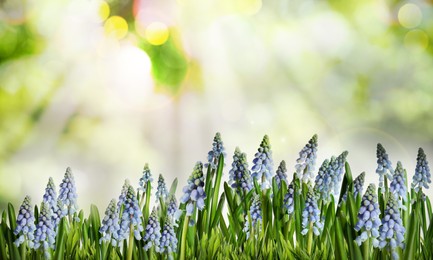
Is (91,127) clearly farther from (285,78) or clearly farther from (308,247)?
(308,247)

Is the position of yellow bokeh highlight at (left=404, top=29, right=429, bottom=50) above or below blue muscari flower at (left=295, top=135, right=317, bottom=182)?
above

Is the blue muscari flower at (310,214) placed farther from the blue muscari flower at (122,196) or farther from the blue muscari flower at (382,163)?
the blue muscari flower at (122,196)

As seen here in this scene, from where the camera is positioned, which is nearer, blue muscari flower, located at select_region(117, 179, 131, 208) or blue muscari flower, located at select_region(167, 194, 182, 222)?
blue muscari flower, located at select_region(167, 194, 182, 222)

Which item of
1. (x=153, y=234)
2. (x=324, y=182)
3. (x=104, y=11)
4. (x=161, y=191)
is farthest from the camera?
(x=104, y=11)

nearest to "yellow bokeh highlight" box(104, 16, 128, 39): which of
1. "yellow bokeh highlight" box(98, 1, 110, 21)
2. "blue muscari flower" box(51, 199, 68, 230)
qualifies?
"yellow bokeh highlight" box(98, 1, 110, 21)

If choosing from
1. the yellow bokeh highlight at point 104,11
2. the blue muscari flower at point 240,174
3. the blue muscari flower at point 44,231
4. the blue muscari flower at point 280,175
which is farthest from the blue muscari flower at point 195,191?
the yellow bokeh highlight at point 104,11

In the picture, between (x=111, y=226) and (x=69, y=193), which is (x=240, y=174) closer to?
(x=111, y=226)

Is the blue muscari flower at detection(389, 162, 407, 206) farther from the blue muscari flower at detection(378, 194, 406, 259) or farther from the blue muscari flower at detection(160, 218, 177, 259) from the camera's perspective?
the blue muscari flower at detection(160, 218, 177, 259)

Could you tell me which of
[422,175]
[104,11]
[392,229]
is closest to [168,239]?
[392,229]
